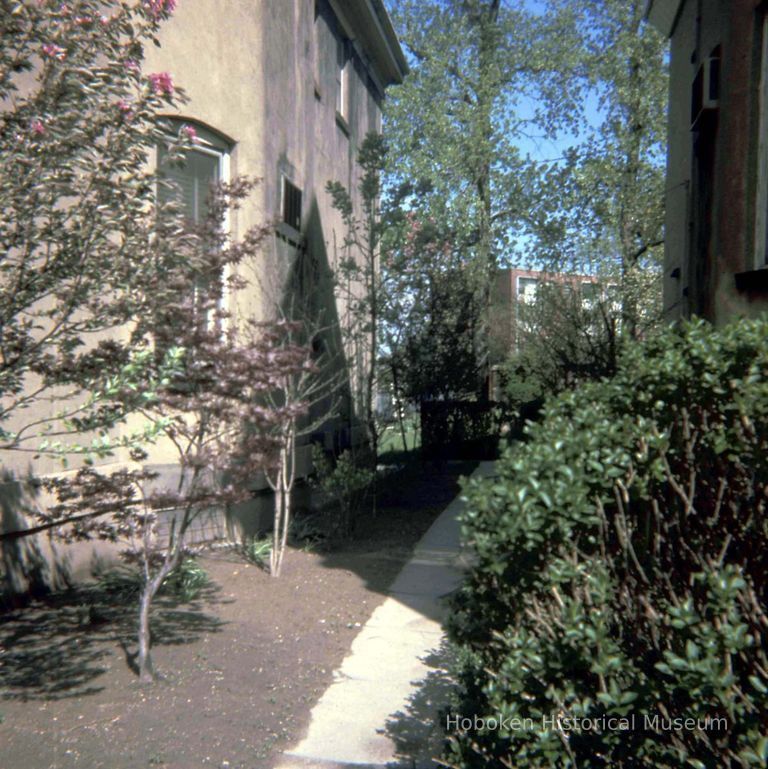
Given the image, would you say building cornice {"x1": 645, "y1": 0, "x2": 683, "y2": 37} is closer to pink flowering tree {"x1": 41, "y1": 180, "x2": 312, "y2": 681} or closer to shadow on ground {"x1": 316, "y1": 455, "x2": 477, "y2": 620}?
shadow on ground {"x1": 316, "y1": 455, "x2": 477, "y2": 620}

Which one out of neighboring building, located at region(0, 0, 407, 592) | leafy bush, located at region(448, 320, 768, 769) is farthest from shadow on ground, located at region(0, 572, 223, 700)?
leafy bush, located at region(448, 320, 768, 769)

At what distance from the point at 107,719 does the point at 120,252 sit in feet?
7.37

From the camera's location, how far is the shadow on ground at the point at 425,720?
409 cm

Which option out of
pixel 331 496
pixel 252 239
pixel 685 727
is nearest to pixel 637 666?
pixel 685 727

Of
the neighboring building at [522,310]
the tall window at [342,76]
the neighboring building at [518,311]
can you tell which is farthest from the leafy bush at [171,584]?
the neighboring building at [518,311]

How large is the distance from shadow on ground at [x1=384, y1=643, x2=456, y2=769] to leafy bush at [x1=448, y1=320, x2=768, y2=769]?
2.90 feet

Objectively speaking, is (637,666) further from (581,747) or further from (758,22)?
(758,22)

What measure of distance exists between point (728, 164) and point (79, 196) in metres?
4.58

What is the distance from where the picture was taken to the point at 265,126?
8.91 meters

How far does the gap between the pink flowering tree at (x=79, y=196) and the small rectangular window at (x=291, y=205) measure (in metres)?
5.39

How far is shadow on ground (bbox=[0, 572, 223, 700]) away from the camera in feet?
15.7

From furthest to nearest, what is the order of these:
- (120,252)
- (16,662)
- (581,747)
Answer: (16,662) → (120,252) → (581,747)

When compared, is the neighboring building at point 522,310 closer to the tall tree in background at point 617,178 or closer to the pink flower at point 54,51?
the tall tree in background at point 617,178

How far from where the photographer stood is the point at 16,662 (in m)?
5.07
